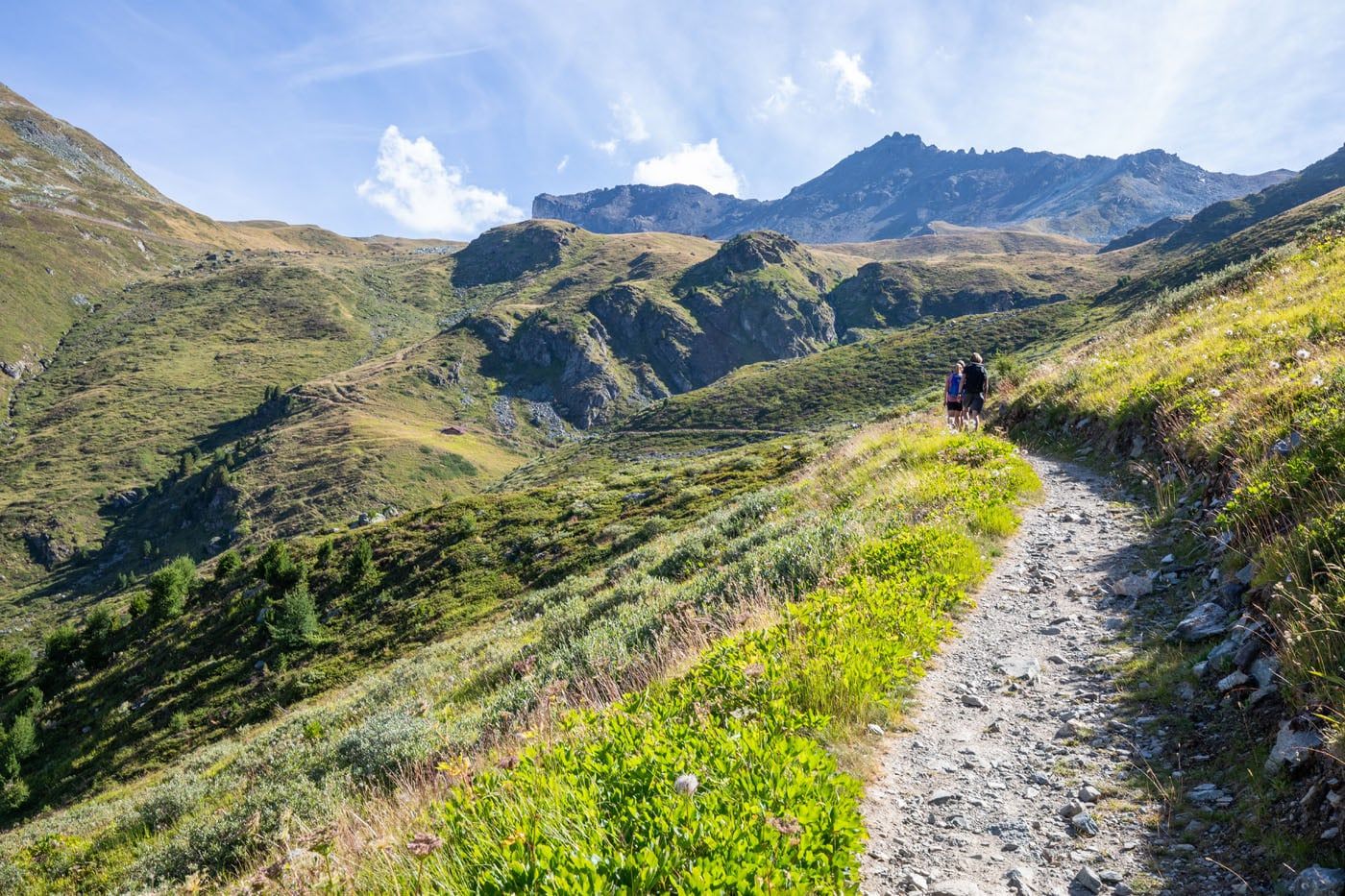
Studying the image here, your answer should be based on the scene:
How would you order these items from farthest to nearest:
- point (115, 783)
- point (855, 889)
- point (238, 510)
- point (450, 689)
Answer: point (238, 510) → point (115, 783) → point (450, 689) → point (855, 889)

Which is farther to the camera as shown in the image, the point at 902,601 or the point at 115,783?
the point at 115,783

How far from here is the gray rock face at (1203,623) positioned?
17.9 ft

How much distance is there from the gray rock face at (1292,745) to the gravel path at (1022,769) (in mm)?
710

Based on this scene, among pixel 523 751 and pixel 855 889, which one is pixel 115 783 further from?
pixel 855 889

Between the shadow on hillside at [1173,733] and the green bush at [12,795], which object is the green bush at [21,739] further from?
the shadow on hillside at [1173,733]

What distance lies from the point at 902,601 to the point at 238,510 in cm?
17442

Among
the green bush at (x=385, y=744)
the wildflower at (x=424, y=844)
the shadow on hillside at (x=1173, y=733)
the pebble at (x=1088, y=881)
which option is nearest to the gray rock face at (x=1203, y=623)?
the shadow on hillside at (x=1173, y=733)

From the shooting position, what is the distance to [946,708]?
5.43 m

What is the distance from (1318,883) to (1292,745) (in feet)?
3.58

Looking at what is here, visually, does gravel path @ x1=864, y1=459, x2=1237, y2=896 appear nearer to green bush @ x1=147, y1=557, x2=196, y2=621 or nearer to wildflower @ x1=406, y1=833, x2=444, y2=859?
wildflower @ x1=406, y1=833, x2=444, y2=859

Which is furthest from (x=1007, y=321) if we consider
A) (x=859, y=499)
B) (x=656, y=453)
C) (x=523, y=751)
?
(x=523, y=751)

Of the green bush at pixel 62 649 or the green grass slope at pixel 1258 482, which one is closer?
the green grass slope at pixel 1258 482

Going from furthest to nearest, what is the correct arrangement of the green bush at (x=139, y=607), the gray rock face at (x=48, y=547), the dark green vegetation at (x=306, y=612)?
the gray rock face at (x=48, y=547)
the green bush at (x=139, y=607)
the dark green vegetation at (x=306, y=612)

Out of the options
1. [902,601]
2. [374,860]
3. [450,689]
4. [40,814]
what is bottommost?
[40,814]
